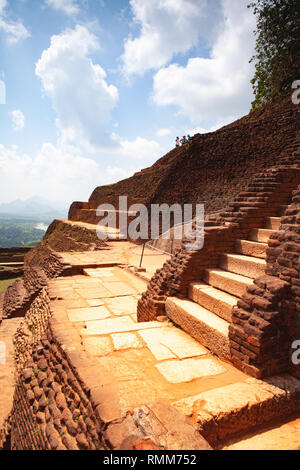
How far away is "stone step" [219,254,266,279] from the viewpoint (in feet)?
10.8

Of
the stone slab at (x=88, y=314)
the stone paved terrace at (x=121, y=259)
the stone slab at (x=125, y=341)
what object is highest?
the stone slab at (x=125, y=341)

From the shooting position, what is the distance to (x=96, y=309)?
5.02 m

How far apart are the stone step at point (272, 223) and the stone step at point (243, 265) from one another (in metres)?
0.67

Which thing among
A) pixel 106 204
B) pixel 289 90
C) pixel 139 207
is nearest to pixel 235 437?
pixel 139 207

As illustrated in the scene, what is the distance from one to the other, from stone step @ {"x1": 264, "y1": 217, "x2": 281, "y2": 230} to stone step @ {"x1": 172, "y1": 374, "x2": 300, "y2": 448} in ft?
6.98

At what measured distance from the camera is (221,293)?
337 cm

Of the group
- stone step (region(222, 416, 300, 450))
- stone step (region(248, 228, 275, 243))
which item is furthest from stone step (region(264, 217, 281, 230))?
stone step (region(222, 416, 300, 450))

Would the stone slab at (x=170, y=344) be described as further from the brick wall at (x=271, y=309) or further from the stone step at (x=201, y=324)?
the brick wall at (x=271, y=309)

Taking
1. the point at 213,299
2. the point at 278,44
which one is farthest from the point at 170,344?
the point at 278,44

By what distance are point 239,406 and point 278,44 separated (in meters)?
18.9

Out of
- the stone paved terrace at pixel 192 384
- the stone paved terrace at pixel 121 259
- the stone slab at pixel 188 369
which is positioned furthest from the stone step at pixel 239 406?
the stone paved terrace at pixel 121 259

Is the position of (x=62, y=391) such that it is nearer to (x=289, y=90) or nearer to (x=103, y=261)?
(x=103, y=261)

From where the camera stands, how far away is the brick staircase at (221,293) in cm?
294

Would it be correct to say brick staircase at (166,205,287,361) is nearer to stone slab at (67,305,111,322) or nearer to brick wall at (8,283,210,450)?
brick wall at (8,283,210,450)
